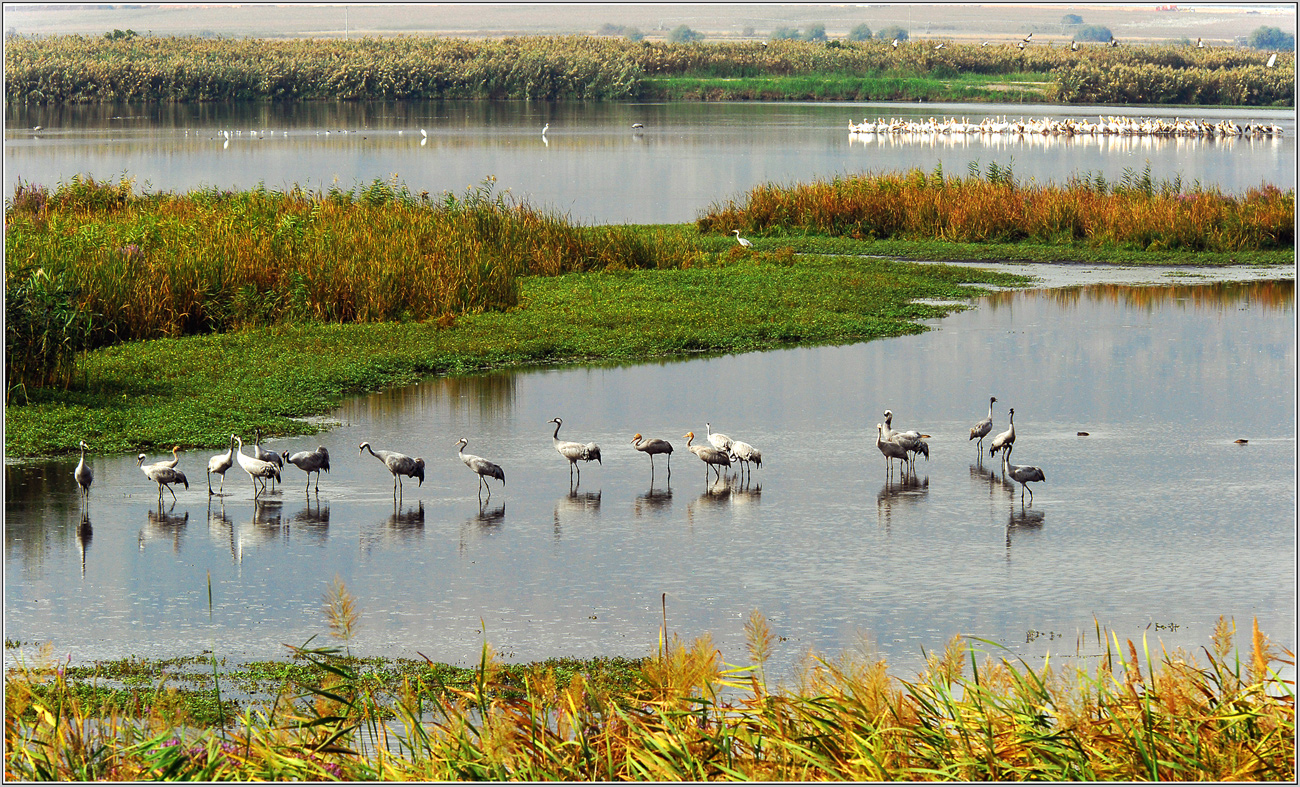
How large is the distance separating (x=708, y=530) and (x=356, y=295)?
12540 millimetres

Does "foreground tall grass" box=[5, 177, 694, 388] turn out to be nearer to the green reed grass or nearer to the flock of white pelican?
the green reed grass

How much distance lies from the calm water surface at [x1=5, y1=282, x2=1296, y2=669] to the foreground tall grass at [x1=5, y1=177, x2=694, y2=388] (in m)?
4.16

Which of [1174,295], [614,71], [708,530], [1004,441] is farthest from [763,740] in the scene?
[614,71]

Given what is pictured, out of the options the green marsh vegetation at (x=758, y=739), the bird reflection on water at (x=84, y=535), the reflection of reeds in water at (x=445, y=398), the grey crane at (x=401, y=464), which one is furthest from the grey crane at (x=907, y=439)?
the green marsh vegetation at (x=758, y=739)

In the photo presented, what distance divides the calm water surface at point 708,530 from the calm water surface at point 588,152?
62.5 feet

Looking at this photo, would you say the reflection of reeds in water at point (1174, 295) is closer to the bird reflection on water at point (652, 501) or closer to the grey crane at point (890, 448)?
the grey crane at point (890, 448)

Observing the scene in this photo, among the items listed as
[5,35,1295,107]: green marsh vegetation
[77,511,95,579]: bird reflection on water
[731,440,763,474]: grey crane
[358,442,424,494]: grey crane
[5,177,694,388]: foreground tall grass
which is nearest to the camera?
[77,511,95,579]: bird reflection on water

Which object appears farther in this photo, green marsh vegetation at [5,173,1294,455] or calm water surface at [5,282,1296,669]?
green marsh vegetation at [5,173,1294,455]

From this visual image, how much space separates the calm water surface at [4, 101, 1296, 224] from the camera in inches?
2245

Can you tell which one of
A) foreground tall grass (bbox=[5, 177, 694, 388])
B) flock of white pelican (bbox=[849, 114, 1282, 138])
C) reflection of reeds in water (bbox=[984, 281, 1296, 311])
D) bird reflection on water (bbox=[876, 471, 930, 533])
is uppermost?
flock of white pelican (bbox=[849, 114, 1282, 138])

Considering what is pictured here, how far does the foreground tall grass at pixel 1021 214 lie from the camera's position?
117ft

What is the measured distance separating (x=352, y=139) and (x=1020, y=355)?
71246 mm

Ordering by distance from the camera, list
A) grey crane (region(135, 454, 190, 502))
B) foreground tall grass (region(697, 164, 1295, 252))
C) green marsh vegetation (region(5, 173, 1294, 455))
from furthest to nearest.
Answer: foreground tall grass (region(697, 164, 1295, 252)) < green marsh vegetation (region(5, 173, 1294, 455)) < grey crane (region(135, 454, 190, 502))

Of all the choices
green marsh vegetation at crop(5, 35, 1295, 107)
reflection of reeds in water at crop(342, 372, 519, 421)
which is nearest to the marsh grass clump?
reflection of reeds in water at crop(342, 372, 519, 421)
